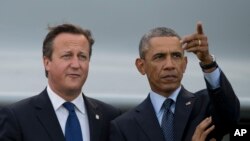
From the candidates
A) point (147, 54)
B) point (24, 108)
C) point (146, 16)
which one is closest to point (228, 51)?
point (146, 16)

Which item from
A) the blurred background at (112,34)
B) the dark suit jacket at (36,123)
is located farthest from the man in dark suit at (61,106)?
the blurred background at (112,34)

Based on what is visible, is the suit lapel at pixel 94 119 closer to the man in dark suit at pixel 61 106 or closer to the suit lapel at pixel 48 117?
the man in dark suit at pixel 61 106

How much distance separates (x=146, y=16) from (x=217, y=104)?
90cm

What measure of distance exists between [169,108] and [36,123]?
0.44 metres

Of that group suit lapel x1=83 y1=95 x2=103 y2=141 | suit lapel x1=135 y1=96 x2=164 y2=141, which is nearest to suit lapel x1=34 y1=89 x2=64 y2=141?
suit lapel x1=83 y1=95 x2=103 y2=141

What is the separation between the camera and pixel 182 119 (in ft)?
7.88

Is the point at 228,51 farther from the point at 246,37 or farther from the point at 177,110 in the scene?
the point at 177,110

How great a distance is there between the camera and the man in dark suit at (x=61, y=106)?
2.39m

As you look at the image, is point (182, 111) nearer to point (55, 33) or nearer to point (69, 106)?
point (69, 106)

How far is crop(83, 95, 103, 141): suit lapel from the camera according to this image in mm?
2465

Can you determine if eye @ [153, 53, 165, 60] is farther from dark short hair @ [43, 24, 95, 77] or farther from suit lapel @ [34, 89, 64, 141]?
suit lapel @ [34, 89, 64, 141]

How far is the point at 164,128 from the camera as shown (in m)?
2.42

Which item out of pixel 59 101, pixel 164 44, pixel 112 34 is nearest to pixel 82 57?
pixel 59 101

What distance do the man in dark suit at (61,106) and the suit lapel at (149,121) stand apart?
15 centimetres
